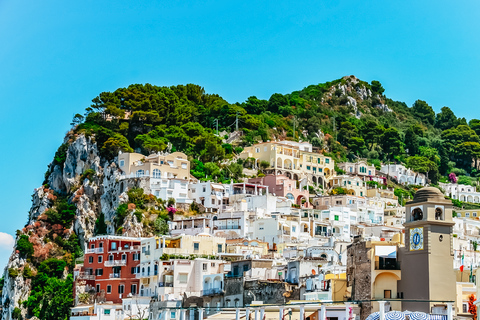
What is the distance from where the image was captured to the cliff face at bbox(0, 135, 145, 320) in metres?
79.6

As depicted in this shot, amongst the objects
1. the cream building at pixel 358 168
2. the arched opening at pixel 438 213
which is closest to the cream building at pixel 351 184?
the cream building at pixel 358 168

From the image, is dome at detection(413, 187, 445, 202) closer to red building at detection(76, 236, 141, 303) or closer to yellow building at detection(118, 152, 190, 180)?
red building at detection(76, 236, 141, 303)

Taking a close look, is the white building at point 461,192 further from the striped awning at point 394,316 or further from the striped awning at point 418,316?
the striped awning at point 394,316

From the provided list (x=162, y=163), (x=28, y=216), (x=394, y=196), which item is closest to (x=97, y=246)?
(x=162, y=163)

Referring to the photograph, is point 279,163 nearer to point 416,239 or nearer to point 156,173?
point 156,173

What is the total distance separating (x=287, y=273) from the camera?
56.2 meters

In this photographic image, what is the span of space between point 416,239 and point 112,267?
31004mm

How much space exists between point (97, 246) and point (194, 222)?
12087 mm

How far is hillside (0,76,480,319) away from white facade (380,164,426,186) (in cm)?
270

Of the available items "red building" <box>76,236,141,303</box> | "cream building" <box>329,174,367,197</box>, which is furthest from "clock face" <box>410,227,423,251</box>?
"cream building" <box>329,174,367,197</box>

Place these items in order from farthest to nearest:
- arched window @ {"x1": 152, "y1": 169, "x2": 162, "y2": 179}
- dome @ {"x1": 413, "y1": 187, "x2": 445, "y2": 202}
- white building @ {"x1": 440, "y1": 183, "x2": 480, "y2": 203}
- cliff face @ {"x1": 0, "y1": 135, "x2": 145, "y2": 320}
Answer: white building @ {"x1": 440, "y1": 183, "x2": 480, "y2": 203} < arched window @ {"x1": 152, "y1": 169, "x2": 162, "y2": 179} < cliff face @ {"x1": 0, "y1": 135, "x2": 145, "y2": 320} < dome @ {"x1": 413, "y1": 187, "x2": 445, "y2": 202}

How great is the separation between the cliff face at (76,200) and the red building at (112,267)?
7812mm

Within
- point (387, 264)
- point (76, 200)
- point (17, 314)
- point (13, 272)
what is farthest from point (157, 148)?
point (387, 264)

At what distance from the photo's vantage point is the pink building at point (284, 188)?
300ft
